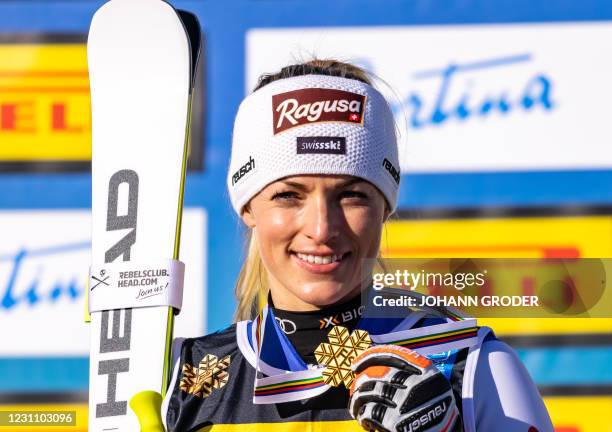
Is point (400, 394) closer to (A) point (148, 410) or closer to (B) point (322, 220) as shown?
(B) point (322, 220)

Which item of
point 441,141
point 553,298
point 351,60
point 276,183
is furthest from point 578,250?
point 276,183

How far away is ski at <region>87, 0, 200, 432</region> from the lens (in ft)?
6.30

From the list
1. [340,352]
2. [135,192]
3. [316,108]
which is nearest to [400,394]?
[340,352]

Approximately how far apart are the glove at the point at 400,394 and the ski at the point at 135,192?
0.61 m

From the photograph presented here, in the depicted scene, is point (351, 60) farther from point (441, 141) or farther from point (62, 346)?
point (62, 346)

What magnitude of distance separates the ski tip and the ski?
0.18 feet

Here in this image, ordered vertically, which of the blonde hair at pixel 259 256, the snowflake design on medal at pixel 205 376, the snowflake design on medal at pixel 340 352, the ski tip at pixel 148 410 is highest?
the blonde hair at pixel 259 256

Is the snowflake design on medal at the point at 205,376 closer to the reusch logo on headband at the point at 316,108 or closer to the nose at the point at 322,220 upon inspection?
the nose at the point at 322,220

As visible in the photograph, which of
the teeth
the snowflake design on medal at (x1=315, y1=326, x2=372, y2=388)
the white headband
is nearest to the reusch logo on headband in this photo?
the white headband

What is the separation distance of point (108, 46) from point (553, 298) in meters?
1.46

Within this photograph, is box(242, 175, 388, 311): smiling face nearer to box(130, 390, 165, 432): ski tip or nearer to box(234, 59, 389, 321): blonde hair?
box(234, 59, 389, 321): blonde hair

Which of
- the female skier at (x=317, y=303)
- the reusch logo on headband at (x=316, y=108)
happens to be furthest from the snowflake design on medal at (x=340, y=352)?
the reusch logo on headband at (x=316, y=108)

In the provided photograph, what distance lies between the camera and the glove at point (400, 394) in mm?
1269

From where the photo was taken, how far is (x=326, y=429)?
1.49 m
